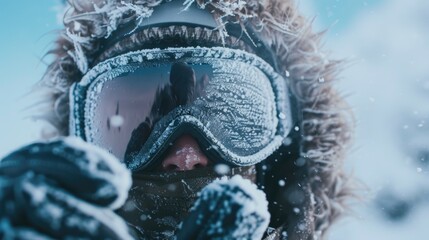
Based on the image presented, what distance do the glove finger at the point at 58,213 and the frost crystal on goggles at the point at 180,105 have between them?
97cm

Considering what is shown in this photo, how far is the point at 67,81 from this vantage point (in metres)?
2.27

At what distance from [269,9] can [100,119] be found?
84 centimetres

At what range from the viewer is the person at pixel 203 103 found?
1.88m

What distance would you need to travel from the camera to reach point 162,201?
183 centimetres

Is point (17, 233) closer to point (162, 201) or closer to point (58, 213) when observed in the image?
point (58, 213)

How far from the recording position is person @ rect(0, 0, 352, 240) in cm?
188

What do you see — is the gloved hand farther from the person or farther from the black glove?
the person

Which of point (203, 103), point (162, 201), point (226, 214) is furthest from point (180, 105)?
point (226, 214)

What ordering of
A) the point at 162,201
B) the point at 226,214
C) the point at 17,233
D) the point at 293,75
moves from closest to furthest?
the point at 17,233
the point at 226,214
the point at 162,201
the point at 293,75

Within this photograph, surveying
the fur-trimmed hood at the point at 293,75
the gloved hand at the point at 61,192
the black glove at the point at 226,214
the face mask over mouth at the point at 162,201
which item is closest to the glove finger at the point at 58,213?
the gloved hand at the point at 61,192

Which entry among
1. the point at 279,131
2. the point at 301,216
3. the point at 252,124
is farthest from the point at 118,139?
the point at 301,216

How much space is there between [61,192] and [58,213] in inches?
1.5

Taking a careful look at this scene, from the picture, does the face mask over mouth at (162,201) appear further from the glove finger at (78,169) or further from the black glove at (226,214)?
the glove finger at (78,169)

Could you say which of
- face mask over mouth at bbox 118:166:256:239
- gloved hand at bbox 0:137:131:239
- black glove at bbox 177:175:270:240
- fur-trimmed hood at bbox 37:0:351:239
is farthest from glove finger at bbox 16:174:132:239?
fur-trimmed hood at bbox 37:0:351:239
